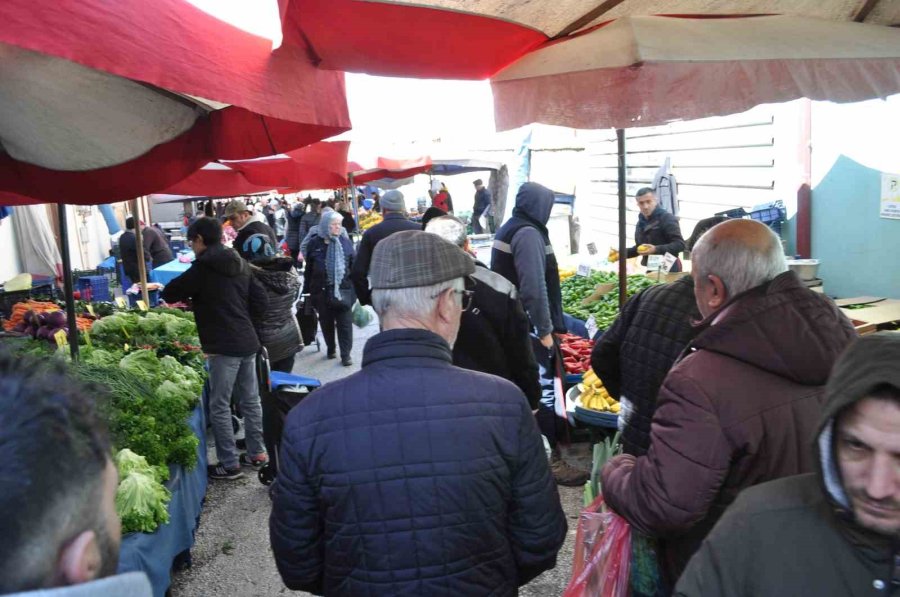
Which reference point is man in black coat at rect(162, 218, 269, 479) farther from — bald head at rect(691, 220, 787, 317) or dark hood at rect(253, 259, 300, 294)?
bald head at rect(691, 220, 787, 317)

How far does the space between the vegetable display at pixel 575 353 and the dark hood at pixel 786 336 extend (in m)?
3.65

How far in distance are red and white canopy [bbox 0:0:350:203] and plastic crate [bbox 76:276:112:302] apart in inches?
287

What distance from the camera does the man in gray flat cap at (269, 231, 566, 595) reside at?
168cm

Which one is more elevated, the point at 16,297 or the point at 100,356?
the point at 16,297

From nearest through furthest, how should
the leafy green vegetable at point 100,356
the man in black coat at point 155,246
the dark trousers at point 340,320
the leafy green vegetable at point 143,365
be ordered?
1. the leafy green vegetable at point 143,365
2. the leafy green vegetable at point 100,356
3. the dark trousers at point 340,320
4. the man in black coat at point 155,246

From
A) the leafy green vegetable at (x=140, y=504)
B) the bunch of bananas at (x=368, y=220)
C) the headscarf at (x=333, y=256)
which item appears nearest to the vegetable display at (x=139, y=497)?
the leafy green vegetable at (x=140, y=504)

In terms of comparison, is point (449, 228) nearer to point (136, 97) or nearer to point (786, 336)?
point (136, 97)

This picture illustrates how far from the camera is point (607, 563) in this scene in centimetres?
219

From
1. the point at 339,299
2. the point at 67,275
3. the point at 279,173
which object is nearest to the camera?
the point at 67,275

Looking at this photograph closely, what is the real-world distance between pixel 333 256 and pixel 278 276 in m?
2.40

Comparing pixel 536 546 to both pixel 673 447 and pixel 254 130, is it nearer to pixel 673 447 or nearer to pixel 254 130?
pixel 673 447

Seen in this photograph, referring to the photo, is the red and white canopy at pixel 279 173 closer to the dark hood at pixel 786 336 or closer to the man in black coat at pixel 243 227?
the man in black coat at pixel 243 227

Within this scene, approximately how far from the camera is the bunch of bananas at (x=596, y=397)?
460 centimetres

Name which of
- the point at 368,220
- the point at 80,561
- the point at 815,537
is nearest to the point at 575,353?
the point at 815,537
